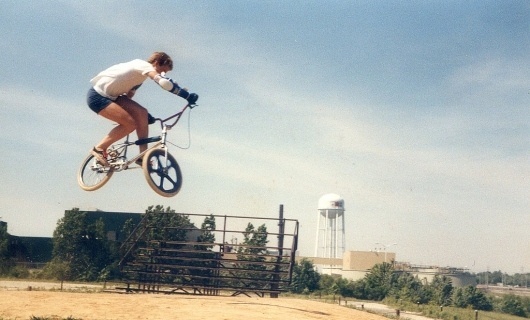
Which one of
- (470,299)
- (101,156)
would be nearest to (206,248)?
(101,156)

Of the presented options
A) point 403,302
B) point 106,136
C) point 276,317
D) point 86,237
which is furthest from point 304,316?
point 403,302

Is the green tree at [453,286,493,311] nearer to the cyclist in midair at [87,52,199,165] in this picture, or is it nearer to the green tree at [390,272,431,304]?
the green tree at [390,272,431,304]

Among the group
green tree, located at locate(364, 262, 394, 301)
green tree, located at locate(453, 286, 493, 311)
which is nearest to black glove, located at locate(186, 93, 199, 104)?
green tree, located at locate(364, 262, 394, 301)

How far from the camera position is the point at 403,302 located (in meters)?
52.2

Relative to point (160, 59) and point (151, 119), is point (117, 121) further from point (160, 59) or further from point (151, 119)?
point (160, 59)

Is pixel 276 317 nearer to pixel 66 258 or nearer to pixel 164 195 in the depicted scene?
pixel 164 195

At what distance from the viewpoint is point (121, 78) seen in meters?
8.13

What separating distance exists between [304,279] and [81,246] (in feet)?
81.3

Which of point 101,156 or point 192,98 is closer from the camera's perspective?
point 192,98

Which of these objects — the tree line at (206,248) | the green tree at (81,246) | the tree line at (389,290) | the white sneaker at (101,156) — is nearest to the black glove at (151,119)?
the white sneaker at (101,156)

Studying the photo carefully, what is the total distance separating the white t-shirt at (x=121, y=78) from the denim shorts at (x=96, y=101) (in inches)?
2.8

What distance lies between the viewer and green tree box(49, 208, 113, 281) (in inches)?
1720

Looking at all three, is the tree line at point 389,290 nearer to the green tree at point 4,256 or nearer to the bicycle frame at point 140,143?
the green tree at point 4,256

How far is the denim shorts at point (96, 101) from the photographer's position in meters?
8.37
